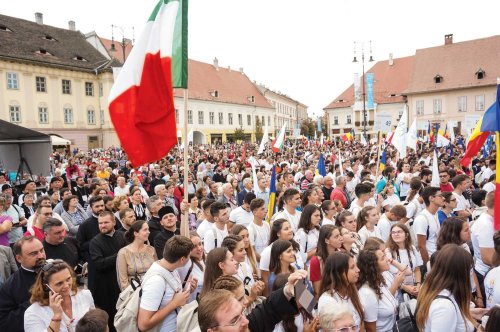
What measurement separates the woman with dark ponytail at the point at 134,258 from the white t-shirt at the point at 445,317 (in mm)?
2855

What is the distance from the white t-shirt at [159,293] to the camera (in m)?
3.14

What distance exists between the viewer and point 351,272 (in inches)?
130

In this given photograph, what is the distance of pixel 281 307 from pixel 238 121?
184ft

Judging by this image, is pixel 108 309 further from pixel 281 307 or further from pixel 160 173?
pixel 160 173

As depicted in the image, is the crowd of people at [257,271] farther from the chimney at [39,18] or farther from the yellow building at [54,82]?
the chimney at [39,18]

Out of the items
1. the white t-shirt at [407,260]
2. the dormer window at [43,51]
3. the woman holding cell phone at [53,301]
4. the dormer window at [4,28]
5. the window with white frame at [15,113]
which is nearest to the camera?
the woman holding cell phone at [53,301]

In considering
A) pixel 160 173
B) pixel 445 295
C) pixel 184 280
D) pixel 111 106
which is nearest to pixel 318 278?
pixel 445 295

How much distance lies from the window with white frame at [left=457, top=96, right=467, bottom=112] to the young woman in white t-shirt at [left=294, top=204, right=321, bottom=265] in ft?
156

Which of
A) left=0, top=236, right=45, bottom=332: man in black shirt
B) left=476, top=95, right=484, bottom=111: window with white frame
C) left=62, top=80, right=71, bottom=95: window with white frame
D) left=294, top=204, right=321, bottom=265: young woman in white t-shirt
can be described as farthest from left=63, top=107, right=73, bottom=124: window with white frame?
left=476, top=95, right=484, bottom=111: window with white frame

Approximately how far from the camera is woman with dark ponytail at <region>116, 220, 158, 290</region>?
4.13 metres

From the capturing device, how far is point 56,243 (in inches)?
182

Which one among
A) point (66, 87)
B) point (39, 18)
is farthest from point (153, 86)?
point (39, 18)

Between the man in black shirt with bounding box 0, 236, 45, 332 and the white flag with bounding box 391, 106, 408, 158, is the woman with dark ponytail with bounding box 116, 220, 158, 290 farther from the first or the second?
the white flag with bounding box 391, 106, 408, 158

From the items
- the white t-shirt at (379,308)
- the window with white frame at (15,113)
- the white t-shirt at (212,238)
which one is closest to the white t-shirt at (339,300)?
the white t-shirt at (379,308)
